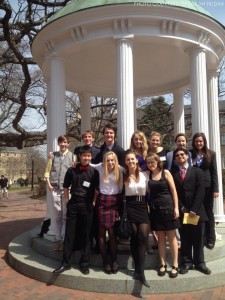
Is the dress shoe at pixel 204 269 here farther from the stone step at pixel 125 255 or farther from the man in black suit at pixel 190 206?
the stone step at pixel 125 255

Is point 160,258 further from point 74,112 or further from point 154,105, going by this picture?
point 154,105

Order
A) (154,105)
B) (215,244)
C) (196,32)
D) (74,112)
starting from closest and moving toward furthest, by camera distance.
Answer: (215,244) < (196,32) < (74,112) < (154,105)

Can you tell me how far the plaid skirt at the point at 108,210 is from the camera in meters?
4.84

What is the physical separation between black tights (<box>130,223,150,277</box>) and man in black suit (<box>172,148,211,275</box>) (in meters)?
0.67

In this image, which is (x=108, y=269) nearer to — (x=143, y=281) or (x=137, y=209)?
(x=143, y=281)

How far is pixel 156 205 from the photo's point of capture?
474 centimetres

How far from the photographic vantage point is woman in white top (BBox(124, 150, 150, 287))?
464 centimetres

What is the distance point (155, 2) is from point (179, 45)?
1057 millimetres

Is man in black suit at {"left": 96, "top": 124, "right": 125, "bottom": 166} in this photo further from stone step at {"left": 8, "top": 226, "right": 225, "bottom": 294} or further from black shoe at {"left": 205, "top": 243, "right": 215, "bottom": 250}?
black shoe at {"left": 205, "top": 243, "right": 215, "bottom": 250}

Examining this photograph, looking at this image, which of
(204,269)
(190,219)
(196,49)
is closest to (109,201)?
(190,219)

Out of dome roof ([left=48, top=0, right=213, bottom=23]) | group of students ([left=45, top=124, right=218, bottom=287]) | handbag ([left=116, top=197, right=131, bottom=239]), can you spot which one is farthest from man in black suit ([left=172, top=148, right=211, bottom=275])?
dome roof ([left=48, top=0, right=213, bottom=23])

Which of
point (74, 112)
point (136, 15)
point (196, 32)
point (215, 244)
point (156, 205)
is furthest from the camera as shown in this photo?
point (74, 112)

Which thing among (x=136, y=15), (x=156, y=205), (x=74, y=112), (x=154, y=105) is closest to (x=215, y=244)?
(x=156, y=205)

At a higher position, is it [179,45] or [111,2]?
[111,2]
